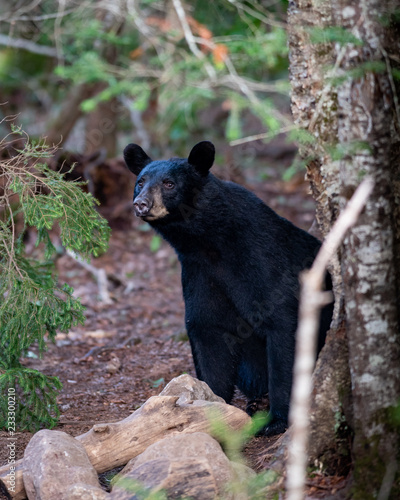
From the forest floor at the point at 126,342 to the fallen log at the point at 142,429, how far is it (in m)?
0.44

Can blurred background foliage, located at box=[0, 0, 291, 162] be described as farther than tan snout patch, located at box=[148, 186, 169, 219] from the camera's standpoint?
Yes

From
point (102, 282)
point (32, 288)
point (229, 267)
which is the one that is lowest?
point (102, 282)

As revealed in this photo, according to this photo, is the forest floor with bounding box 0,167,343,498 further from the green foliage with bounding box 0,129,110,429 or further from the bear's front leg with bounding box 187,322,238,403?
the bear's front leg with bounding box 187,322,238,403

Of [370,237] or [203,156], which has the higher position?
[203,156]

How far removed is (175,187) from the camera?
14.5ft

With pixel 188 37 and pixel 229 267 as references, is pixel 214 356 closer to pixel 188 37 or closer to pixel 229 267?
pixel 229 267

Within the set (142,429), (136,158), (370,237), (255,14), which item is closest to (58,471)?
(142,429)

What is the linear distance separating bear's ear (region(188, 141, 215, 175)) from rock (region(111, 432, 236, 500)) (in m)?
2.16

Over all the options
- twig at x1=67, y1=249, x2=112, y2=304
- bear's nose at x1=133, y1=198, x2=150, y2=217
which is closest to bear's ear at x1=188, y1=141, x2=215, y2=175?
bear's nose at x1=133, y1=198, x2=150, y2=217

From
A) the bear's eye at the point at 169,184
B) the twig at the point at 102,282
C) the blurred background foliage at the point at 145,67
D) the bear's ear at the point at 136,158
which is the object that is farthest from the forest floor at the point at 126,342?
the blurred background foliage at the point at 145,67

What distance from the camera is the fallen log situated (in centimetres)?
322

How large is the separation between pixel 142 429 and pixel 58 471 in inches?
21.5

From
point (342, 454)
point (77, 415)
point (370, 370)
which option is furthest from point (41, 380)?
point (370, 370)

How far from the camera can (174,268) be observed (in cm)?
930
